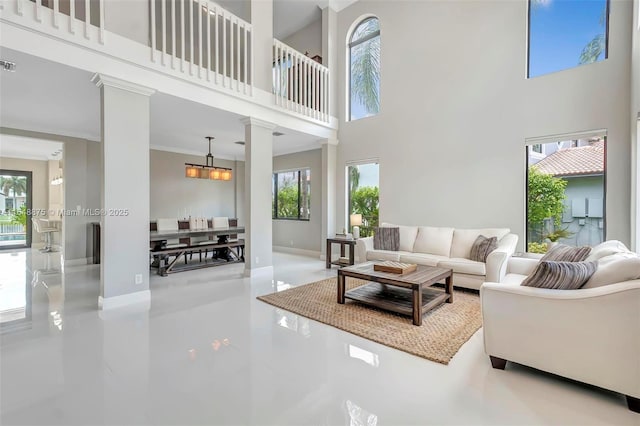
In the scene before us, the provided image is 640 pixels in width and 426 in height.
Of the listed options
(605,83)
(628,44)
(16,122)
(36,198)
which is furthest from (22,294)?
(628,44)

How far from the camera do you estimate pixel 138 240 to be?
148 inches

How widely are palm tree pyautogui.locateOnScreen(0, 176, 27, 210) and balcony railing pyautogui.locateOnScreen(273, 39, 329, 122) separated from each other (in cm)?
826

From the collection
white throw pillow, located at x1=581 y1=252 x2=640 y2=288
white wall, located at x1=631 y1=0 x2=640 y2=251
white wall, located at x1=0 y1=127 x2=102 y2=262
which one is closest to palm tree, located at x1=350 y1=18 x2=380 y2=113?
white wall, located at x1=631 y1=0 x2=640 y2=251

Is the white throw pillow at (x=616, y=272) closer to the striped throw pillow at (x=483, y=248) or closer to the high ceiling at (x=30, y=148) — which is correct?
the striped throw pillow at (x=483, y=248)

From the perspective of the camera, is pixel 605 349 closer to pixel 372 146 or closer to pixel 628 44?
pixel 628 44

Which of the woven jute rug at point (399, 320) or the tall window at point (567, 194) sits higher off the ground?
the tall window at point (567, 194)

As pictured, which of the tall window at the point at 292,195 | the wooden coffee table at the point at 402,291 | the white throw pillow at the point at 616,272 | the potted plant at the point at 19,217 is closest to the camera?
the white throw pillow at the point at 616,272

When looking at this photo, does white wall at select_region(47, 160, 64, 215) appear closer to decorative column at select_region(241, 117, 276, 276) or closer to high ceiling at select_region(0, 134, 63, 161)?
high ceiling at select_region(0, 134, 63, 161)

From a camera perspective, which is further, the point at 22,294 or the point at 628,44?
the point at 22,294

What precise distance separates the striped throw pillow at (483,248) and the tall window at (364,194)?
2.29 meters

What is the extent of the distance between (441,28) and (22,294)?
24.4ft

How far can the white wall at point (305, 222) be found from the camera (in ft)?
23.9

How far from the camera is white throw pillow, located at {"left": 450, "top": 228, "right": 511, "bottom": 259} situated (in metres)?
4.45

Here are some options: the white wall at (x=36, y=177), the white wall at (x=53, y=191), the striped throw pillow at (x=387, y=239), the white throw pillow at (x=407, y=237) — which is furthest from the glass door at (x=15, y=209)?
the white throw pillow at (x=407, y=237)
